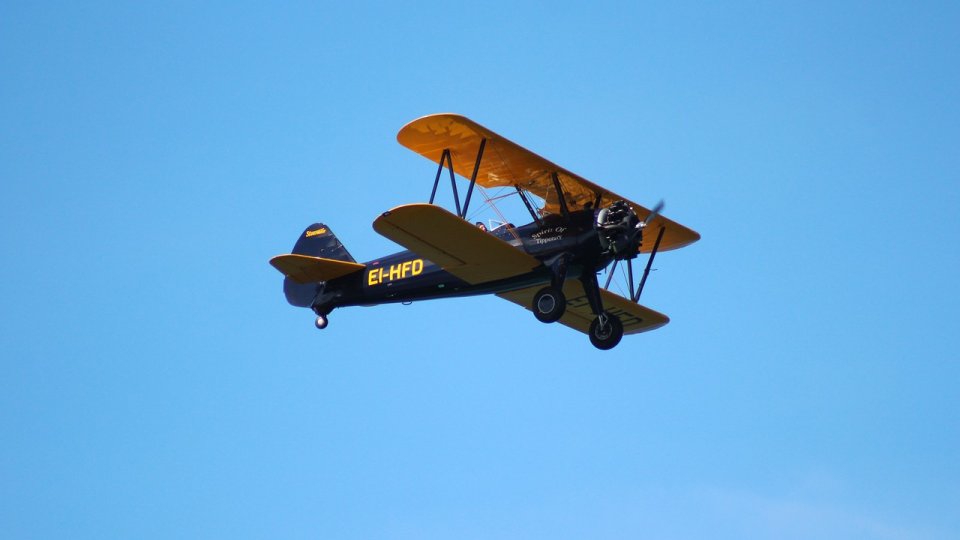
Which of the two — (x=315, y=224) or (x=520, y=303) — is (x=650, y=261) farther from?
(x=315, y=224)

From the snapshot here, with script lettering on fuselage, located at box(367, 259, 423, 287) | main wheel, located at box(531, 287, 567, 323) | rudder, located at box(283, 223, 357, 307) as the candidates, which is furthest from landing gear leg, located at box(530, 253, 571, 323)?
rudder, located at box(283, 223, 357, 307)

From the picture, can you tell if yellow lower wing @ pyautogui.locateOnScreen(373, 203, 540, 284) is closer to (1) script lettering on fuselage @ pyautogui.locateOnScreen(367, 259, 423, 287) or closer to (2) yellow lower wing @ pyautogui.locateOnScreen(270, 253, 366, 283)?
(1) script lettering on fuselage @ pyautogui.locateOnScreen(367, 259, 423, 287)

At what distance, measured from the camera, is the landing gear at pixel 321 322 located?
22531 millimetres

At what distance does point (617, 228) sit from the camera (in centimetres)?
1986

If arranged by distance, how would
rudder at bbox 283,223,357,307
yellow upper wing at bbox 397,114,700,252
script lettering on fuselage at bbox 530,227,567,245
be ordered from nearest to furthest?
yellow upper wing at bbox 397,114,700,252, script lettering on fuselage at bbox 530,227,567,245, rudder at bbox 283,223,357,307

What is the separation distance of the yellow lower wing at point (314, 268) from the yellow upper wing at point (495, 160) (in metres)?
2.96

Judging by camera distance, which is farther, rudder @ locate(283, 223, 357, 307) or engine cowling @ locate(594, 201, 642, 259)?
rudder @ locate(283, 223, 357, 307)

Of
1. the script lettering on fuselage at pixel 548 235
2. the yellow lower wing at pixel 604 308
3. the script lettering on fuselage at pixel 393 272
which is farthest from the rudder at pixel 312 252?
the script lettering on fuselage at pixel 548 235

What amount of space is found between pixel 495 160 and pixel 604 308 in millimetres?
3399

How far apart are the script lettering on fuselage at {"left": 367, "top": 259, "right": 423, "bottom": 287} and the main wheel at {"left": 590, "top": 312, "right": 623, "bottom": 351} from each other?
9.72 feet

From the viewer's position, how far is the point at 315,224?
24234mm

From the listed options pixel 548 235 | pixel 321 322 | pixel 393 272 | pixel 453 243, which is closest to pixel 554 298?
pixel 548 235

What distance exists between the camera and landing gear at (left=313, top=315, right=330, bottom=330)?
2253cm

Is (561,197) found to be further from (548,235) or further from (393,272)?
(393,272)
